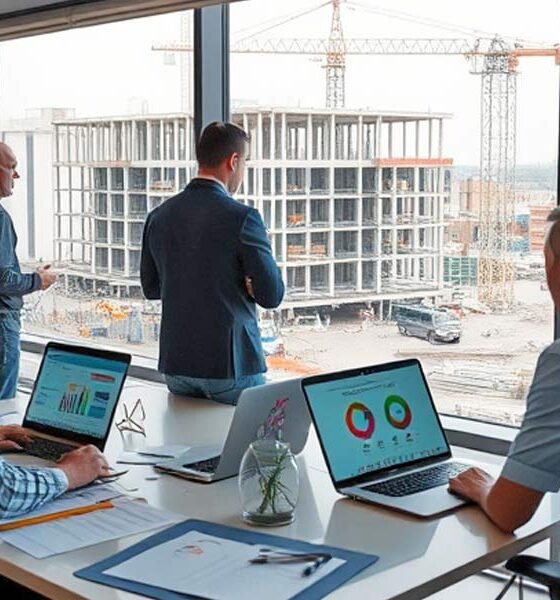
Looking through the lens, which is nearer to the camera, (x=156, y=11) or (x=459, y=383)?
(x=459, y=383)

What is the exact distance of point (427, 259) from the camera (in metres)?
3.52

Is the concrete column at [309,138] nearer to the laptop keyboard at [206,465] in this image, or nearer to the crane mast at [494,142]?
the crane mast at [494,142]

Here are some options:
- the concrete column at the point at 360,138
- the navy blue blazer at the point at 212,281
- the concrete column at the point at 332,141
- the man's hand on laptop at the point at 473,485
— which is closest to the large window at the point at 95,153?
the concrete column at the point at 332,141

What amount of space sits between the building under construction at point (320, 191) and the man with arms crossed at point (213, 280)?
21.9 inches

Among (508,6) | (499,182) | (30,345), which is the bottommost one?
(30,345)

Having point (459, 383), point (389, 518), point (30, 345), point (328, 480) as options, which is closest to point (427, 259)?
point (459, 383)

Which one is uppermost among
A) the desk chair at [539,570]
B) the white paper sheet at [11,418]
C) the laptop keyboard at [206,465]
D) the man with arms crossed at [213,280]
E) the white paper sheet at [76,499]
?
the man with arms crossed at [213,280]

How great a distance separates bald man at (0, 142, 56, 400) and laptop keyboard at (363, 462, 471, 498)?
2.11m

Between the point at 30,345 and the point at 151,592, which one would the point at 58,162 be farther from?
the point at 151,592

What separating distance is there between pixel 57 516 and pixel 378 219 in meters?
1.88

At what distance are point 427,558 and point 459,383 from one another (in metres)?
1.61

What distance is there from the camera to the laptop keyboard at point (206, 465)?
2.38m

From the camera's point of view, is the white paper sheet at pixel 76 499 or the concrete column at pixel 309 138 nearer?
the white paper sheet at pixel 76 499

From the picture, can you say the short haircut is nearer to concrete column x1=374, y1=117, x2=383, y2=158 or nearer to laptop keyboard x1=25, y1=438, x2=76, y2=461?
laptop keyboard x1=25, y1=438, x2=76, y2=461
